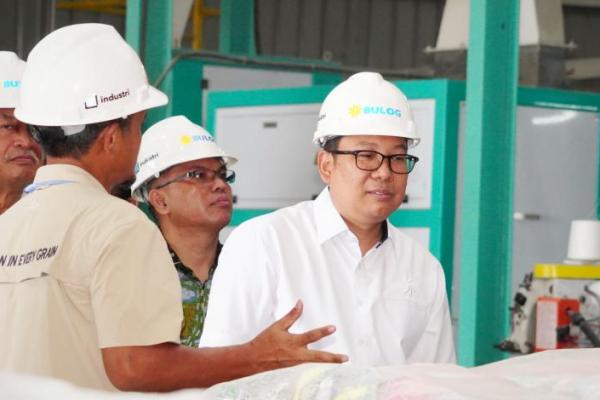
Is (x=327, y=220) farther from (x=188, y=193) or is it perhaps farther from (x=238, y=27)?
(x=238, y=27)

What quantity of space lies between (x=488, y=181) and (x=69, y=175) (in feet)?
11.1

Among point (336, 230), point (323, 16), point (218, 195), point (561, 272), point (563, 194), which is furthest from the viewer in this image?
point (323, 16)

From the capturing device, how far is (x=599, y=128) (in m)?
6.97

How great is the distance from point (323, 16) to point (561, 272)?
1224 centimetres

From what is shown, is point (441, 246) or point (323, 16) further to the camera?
point (323, 16)

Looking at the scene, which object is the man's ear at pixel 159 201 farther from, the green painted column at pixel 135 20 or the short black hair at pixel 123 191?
the green painted column at pixel 135 20

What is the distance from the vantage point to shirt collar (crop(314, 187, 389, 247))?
11.7ft

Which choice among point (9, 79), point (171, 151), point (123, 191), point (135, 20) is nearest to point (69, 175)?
point (9, 79)

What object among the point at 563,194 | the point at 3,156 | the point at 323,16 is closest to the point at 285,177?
the point at 563,194

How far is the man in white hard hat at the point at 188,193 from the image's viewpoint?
4449mm

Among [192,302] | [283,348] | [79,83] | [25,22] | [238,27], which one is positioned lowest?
[192,302]

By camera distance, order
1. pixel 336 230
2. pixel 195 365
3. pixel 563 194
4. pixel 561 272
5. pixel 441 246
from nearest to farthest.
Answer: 1. pixel 195 365
2. pixel 336 230
3. pixel 561 272
4. pixel 441 246
5. pixel 563 194

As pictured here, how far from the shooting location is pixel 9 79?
14.2 ft

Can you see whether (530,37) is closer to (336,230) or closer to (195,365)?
(336,230)
